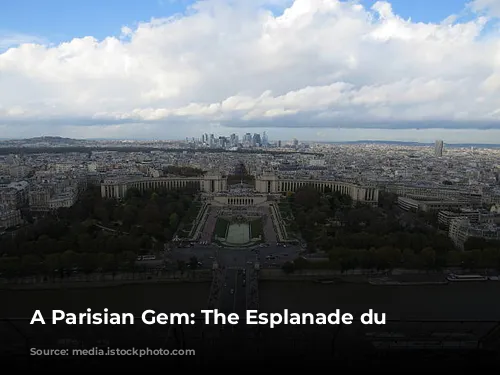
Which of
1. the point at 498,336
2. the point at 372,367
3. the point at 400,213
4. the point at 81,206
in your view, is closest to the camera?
the point at 372,367

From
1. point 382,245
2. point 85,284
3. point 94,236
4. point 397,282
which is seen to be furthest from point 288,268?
point 94,236

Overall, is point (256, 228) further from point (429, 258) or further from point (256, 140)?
point (256, 140)

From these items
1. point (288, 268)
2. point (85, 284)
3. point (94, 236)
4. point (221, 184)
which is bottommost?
point (85, 284)

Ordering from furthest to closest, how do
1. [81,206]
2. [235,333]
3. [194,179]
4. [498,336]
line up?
[194,179] → [81,206] → [235,333] → [498,336]

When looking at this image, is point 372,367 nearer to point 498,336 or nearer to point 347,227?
point 498,336

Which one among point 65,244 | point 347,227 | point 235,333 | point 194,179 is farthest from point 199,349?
point 194,179

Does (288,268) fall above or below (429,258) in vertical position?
below

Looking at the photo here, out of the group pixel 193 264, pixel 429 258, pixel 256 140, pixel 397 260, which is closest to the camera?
pixel 193 264
